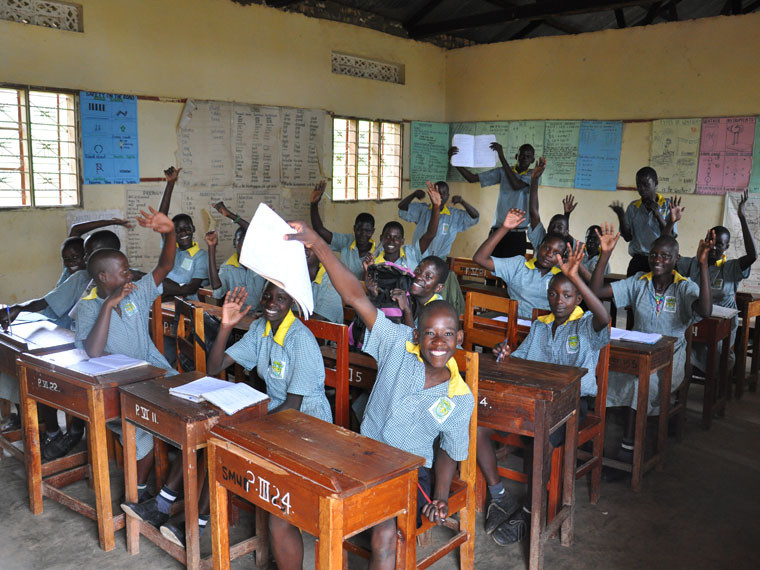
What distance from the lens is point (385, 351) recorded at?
2.27 m

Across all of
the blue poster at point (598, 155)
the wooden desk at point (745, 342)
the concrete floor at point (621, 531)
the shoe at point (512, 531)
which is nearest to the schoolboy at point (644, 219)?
the wooden desk at point (745, 342)

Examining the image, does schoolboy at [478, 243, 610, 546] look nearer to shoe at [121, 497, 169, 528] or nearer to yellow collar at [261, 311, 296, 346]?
yellow collar at [261, 311, 296, 346]

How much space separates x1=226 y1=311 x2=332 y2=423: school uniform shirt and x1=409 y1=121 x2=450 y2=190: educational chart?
6.24 m

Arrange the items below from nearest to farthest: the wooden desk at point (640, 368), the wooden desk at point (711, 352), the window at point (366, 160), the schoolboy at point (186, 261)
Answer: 1. the wooden desk at point (640, 368)
2. the wooden desk at point (711, 352)
3. the schoolboy at point (186, 261)
4. the window at point (366, 160)

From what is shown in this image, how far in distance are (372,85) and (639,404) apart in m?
5.78

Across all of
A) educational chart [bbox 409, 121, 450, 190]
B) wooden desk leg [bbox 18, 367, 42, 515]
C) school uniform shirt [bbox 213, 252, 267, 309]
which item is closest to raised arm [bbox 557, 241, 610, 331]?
school uniform shirt [bbox 213, 252, 267, 309]

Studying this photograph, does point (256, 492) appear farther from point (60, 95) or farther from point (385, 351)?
point (60, 95)

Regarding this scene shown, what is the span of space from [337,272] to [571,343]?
1314mm

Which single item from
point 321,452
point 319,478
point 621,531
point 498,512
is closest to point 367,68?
point 498,512

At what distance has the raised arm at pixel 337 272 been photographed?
6.03 feet

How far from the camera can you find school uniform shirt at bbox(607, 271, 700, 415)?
11.6 ft

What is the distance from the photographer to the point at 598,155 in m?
7.43

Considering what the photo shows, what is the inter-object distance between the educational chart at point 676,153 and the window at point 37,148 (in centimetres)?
557

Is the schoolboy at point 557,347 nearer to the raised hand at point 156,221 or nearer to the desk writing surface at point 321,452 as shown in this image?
the desk writing surface at point 321,452
